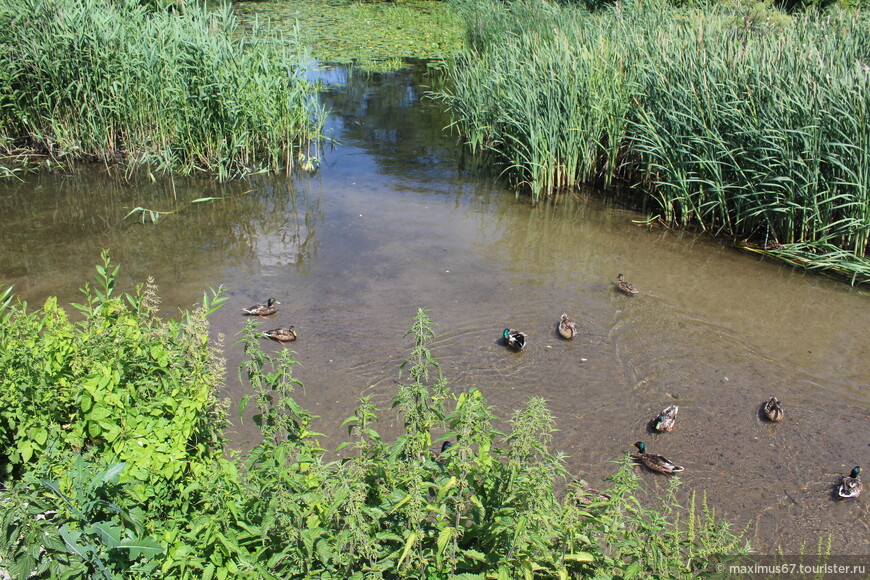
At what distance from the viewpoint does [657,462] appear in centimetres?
497

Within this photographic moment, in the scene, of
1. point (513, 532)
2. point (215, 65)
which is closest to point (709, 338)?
point (513, 532)

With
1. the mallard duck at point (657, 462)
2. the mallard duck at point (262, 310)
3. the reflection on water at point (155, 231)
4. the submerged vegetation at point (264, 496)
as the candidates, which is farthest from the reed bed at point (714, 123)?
the submerged vegetation at point (264, 496)

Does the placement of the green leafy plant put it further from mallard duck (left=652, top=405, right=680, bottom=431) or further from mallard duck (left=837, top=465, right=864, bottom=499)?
mallard duck (left=837, top=465, right=864, bottom=499)

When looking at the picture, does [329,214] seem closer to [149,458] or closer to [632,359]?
[632,359]

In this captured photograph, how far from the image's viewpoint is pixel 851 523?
4559 mm

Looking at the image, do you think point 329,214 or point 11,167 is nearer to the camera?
point 329,214

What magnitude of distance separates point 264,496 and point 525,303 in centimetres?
484

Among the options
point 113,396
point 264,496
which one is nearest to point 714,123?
point 264,496

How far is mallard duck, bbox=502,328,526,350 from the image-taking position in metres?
6.39

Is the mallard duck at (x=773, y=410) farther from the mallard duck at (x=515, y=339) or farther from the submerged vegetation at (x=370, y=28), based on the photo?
the submerged vegetation at (x=370, y=28)

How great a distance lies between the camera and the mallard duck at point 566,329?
260 inches

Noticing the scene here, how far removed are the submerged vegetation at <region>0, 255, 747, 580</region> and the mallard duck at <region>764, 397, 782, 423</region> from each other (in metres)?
2.46

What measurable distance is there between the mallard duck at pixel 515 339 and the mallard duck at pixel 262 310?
2371 mm

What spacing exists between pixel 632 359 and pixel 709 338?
949mm
